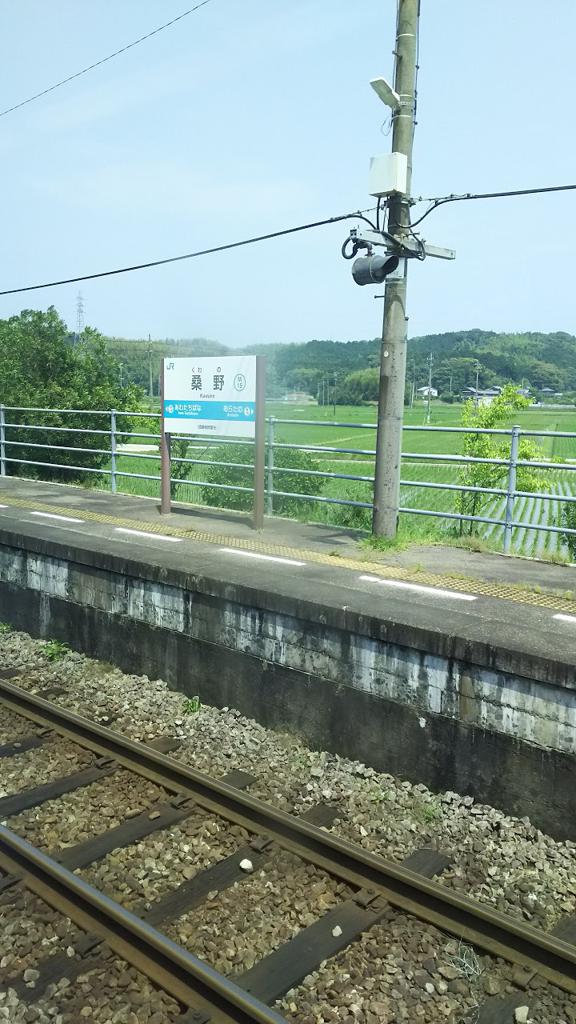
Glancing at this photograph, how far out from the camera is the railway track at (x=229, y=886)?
3525 mm

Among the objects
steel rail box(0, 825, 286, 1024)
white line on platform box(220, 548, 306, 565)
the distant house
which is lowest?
steel rail box(0, 825, 286, 1024)

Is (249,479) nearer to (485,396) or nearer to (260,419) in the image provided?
(260,419)

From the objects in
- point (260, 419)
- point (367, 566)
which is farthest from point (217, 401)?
point (367, 566)

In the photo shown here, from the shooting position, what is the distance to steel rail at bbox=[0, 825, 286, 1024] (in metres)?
3.34

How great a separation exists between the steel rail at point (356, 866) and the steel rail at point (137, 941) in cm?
106

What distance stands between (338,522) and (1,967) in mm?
7960

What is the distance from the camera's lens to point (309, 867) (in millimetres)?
4453

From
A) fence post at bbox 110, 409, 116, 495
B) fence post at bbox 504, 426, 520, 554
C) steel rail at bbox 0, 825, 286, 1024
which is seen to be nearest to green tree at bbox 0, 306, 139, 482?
fence post at bbox 110, 409, 116, 495

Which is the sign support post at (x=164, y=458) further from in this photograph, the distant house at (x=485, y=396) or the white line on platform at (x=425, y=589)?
the distant house at (x=485, y=396)

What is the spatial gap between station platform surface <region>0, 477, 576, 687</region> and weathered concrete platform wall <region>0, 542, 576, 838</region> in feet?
0.58

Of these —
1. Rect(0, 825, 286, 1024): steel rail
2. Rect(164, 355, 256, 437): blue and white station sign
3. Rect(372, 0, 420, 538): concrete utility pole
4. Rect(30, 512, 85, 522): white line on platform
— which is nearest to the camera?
Rect(0, 825, 286, 1024): steel rail

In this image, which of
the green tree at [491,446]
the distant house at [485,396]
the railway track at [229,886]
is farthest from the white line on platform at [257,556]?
the distant house at [485,396]

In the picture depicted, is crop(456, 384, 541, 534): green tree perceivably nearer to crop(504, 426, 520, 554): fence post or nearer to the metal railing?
the metal railing

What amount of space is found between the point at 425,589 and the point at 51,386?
13144 millimetres
